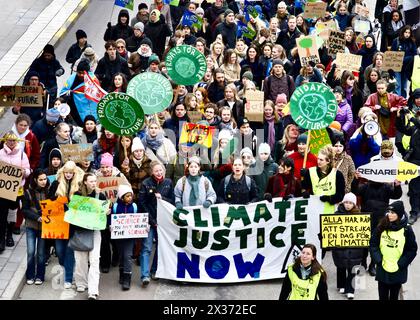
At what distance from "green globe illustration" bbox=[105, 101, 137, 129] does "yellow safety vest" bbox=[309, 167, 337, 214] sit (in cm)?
255

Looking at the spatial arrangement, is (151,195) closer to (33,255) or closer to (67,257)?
(67,257)

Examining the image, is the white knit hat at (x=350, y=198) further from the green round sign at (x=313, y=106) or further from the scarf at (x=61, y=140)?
the scarf at (x=61, y=140)

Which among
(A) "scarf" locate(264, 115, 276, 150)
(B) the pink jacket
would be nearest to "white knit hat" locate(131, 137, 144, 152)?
(B) the pink jacket

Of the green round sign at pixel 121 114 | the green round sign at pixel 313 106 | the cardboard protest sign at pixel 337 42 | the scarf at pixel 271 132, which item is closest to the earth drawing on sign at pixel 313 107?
the green round sign at pixel 313 106

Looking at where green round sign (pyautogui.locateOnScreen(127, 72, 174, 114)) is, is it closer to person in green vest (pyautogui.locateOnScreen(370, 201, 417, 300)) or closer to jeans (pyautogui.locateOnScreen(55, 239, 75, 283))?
jeans (pyautogui.locateOnScreen(55, 239, 75, 283))

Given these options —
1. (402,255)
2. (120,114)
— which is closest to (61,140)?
(120,114)

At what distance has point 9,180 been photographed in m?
18.4

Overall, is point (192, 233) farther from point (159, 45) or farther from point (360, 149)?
point (159, 45)

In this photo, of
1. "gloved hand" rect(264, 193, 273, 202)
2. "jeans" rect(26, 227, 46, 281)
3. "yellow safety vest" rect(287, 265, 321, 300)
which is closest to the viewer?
"yellow safety vest" rect(287, 265, 321, 300)

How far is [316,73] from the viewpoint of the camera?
22281 millimetres

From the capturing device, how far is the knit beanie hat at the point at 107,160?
18.3 metres

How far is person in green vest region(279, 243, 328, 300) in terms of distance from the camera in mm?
15453

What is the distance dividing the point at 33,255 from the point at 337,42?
810 cm
